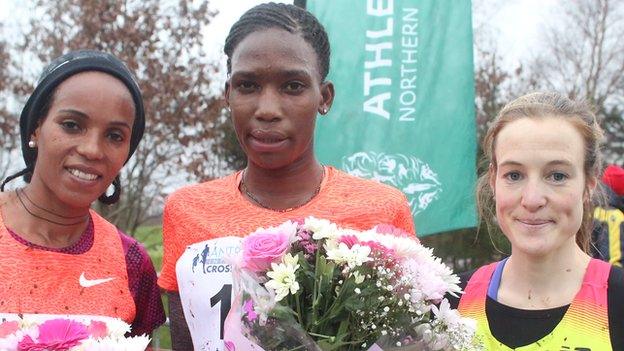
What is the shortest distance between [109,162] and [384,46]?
423 centimetres

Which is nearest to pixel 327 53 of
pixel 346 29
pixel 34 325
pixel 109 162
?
pixel 109 162

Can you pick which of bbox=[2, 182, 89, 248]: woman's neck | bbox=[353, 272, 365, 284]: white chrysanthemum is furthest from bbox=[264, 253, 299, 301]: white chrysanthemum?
bbox=[2, 182, 89, 248]: woman's neck

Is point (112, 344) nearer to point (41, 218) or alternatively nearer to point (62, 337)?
point (62, 337)

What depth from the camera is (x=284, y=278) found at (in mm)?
1957

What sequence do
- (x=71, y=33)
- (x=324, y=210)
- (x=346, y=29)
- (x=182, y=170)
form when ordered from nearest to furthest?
(x=324, y=210), (x=346, y=29), (x=71, y=33), (x=182, y=170)

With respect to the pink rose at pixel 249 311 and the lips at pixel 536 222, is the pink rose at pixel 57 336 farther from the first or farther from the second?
the lips at pixel 536 222

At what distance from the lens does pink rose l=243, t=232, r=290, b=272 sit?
202 cm

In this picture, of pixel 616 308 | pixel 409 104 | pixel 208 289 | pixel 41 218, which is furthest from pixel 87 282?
pixel 409 104

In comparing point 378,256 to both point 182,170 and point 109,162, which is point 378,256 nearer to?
point 109,162

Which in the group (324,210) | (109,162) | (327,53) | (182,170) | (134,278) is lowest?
(182,170)

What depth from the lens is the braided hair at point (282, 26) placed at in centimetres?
270

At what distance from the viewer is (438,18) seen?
6.71 metres

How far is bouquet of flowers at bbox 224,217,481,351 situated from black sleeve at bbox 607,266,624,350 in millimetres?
560

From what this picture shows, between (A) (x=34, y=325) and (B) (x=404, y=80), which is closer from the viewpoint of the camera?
(A) (x=34, y=325)
